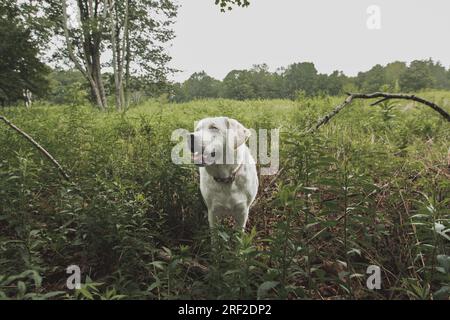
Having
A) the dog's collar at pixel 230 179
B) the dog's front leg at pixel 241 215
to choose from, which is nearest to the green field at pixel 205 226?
the dog's front leg at pixel 241 215

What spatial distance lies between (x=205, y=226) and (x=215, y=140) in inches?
35.1

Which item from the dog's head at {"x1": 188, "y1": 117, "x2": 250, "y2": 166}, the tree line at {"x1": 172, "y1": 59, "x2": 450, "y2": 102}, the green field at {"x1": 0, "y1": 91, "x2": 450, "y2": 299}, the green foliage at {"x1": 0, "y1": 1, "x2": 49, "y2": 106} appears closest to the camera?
the green field at {"x1": 0, "y1": 91, "x2": 450, "y2": 299}

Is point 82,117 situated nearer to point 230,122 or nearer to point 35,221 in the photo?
point 35,221

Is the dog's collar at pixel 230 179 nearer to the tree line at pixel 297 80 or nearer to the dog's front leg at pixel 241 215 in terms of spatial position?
the dog's front leg at pixel 241 215

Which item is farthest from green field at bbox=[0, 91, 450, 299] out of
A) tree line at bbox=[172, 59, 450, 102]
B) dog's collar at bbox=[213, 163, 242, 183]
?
tree line at bbox=[172, 59, 450, 102]

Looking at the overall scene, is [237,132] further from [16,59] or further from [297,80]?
[297,80]

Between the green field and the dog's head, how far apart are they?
506mm

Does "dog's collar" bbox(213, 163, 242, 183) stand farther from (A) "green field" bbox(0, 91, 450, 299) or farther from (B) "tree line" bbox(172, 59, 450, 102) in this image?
(B) "tree line" bbox(172, 59, 450, 102)

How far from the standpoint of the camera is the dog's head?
310cm

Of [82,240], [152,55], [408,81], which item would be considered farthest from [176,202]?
[408,81]

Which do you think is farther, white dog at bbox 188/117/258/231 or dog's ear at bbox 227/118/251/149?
dog's ear at bbox 227/118/251/149

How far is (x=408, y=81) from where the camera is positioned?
4334cm

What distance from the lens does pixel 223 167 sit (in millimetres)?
3195
